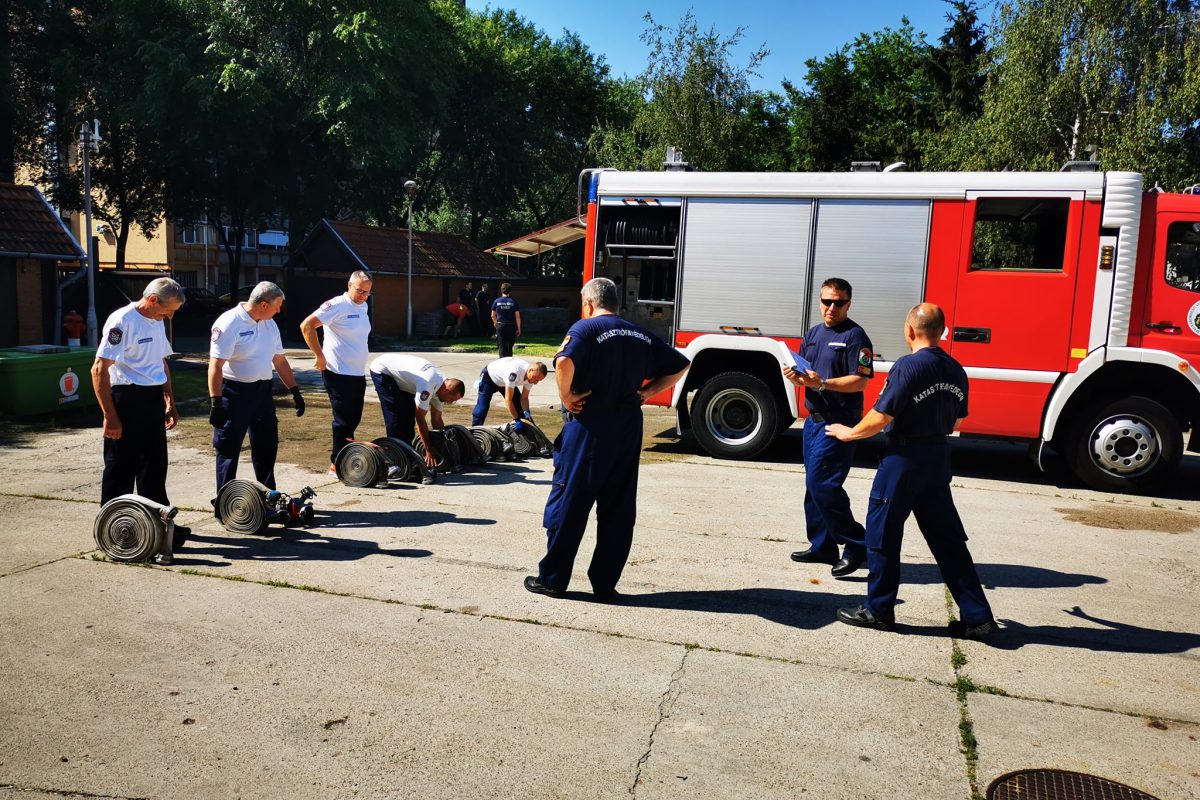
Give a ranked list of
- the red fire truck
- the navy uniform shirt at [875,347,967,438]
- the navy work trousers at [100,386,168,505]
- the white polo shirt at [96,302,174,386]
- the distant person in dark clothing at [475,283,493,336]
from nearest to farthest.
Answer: the navy uniform shirt at [875,347,967,438] → the white polo shirt at [96,302,174,386] → the navy work trousers at [100,386,168,505] → the red fire truck → the distant person in dark clothing at [475,283,493,336]

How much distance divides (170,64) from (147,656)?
30327mm

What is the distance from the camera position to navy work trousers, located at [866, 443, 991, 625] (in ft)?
16.2

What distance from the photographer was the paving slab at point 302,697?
140 inches

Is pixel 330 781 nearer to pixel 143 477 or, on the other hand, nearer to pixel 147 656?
pixel 147 656

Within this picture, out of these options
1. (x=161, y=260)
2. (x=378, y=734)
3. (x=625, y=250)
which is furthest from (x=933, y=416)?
(x=161, y=260)

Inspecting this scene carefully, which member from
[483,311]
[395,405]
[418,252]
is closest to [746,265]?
[395,405]

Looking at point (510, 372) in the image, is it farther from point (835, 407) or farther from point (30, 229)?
point (30, 229)

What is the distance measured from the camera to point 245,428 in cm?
693

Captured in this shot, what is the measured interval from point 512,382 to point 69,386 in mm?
6762

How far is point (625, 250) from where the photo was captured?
34.9 feet

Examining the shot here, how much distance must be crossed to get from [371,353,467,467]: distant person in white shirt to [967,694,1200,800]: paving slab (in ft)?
17.5

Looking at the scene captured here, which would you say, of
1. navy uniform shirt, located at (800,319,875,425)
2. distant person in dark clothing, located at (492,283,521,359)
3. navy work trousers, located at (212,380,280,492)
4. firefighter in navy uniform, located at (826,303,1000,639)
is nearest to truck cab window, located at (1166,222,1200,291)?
navy uniform shirt, located at (800,319,875,425)

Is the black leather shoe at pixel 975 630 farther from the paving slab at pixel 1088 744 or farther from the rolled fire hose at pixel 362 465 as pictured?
the rolled fire hose at pixel 362 465

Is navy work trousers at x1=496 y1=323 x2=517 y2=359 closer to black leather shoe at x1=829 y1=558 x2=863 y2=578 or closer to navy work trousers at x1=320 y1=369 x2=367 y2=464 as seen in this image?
navy work trousers at x1=320 y1=369 x2=367 y2=464
